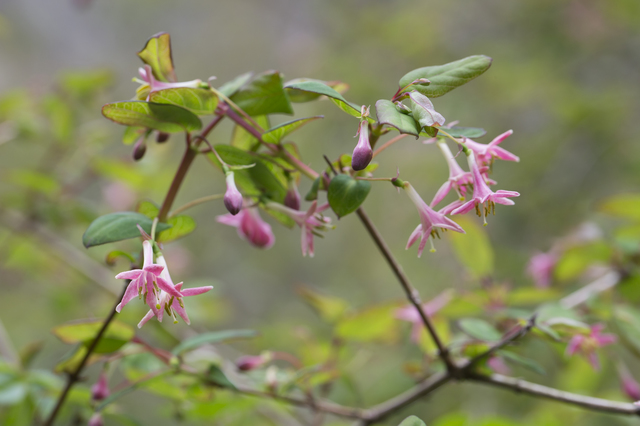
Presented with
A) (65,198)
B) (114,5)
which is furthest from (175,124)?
(114,5)

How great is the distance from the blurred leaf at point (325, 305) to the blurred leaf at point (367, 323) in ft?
0.05

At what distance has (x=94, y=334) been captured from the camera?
13.8 inches

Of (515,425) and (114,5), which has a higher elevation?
(114,5)

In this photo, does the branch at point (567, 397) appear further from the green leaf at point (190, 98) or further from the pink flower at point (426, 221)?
the green leaf at point (190, 98)

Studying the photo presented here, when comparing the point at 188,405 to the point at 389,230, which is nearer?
the point at 188,405

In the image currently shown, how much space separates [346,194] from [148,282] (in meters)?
0.12

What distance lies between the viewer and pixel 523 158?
50.6 inches

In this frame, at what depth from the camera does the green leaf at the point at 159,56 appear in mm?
290

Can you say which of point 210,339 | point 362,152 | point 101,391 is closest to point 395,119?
point 362,152

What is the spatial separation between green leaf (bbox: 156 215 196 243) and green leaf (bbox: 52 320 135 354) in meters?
0.10

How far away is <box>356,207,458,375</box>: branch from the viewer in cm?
29

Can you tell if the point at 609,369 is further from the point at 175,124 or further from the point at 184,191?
the point at 184,191

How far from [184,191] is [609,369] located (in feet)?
4.15

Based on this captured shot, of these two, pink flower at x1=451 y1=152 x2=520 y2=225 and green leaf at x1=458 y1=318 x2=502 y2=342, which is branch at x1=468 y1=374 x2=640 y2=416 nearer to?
green leaf at x1=458 y1=318 x2=502 y2=342
